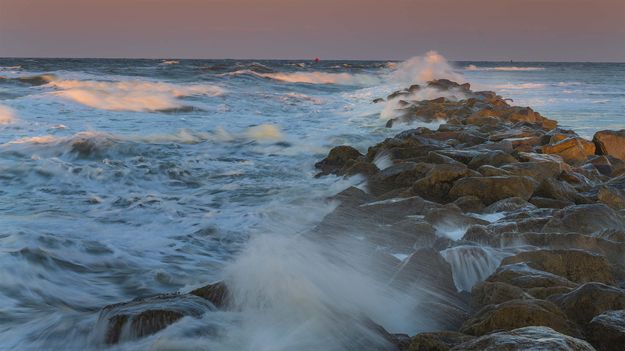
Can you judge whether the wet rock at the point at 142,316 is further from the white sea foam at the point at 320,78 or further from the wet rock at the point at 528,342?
the white sea foam at the point at 320,78

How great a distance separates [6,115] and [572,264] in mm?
13313

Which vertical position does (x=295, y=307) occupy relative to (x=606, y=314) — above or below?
below

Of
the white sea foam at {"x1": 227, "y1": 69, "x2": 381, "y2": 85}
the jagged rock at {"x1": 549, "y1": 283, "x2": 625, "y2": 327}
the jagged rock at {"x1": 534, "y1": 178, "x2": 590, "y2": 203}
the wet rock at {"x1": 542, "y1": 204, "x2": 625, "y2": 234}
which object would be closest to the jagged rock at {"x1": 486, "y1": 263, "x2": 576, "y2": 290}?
the jagged rock at {"x1": 549, "y1": 283, "x2": 625, "y2": 327}

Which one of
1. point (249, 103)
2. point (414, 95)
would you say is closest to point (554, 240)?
point (414, 95)

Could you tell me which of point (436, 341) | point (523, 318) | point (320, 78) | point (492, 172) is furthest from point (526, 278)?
point (320, 78)

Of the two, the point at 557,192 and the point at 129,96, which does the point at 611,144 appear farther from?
the point at 129,96

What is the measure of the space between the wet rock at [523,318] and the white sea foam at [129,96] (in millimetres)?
15884

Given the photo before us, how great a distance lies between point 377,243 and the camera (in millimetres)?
4570

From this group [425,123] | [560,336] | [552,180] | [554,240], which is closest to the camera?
[560,336]

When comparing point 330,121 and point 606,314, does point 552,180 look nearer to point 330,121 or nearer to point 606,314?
point 606,314

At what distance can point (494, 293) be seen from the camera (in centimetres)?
317

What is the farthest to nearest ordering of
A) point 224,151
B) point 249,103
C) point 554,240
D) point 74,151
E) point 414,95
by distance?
point 249,103 → point 414,95 → point 224,151 → point 74,151 → point 554,240

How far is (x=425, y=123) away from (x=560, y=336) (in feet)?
36.3

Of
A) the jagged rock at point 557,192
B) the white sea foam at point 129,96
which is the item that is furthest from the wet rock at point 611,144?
the white sea foam at point 129,96
